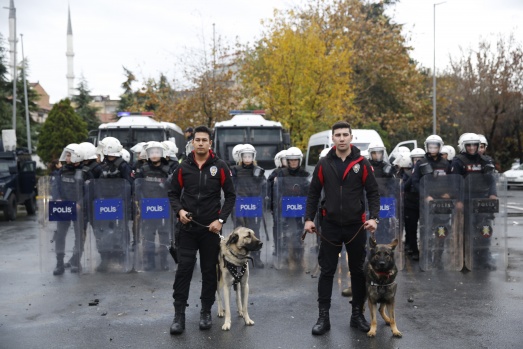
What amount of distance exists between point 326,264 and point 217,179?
1349 millimetres

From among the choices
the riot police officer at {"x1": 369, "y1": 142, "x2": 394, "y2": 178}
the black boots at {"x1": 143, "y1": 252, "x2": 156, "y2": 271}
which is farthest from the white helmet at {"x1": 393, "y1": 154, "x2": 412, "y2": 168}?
the black boots at {"x1": 143, "y1": 252, "x2": 156, "y2": 271}

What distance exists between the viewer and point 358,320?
626cm

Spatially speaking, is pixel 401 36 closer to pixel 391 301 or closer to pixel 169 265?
pixel 169 265

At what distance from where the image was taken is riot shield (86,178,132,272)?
9.25m

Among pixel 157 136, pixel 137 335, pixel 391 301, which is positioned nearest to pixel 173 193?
pixel 137 335

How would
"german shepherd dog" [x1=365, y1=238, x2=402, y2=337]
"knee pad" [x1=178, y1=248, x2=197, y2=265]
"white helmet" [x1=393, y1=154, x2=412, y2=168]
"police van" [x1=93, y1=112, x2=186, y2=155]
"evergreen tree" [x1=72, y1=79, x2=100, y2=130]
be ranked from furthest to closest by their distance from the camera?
"evergreen tree" [x1=72, y1=79, x2=100, y2=130] → "police van" [x1=93, y1=112, x2=186, y2=155] → "white helmet" [x1=393, y1=154, x2=412, y2=168] → "knee pad" [x1=178, y1=248, x2=197, y2=265] → "german shepherd dog" [x1=365, y1=238, x2=402, y2=337]

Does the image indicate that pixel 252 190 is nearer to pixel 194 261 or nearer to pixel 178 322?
pixel 194 261

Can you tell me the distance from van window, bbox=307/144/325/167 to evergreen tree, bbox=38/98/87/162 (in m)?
23.1

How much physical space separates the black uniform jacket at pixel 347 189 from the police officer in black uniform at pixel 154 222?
3689mm

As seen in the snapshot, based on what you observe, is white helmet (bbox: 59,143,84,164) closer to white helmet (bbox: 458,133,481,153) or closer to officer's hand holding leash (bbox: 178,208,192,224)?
officer's hand holding leash (bbox: 178,208,192,224)

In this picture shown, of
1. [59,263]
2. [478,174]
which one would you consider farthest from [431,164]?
[59,263]

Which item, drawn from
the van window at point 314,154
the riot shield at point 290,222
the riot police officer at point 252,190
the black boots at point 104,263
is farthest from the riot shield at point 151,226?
the van window at point 314,154

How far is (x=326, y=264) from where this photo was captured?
20.1ft

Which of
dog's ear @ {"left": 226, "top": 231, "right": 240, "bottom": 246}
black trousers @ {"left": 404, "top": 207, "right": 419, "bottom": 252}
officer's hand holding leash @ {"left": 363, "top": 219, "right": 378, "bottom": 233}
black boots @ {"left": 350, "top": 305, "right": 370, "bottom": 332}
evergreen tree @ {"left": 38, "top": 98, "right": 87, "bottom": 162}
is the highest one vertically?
evergreen tree @ {"left": 38, "top": 98, "right": 87, "bottom": 162}
